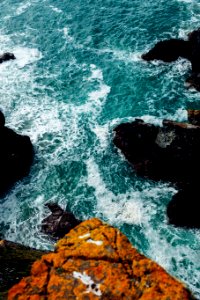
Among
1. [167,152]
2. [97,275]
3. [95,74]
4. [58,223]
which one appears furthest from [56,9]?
[97,275]

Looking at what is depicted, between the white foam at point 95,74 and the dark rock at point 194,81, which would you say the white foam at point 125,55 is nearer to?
the white foam at point 95,74

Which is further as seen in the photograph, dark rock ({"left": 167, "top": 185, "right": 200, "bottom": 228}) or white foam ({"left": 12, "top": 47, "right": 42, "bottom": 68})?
white foam ({"left": 12, "top": 47, "right": 42, "bottom": 68})

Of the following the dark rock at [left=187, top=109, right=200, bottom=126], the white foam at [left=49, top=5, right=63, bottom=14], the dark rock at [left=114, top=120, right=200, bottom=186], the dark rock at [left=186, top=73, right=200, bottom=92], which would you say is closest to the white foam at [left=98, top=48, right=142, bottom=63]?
the dark rock at [left=186, top=73, right=200, bottom=92]

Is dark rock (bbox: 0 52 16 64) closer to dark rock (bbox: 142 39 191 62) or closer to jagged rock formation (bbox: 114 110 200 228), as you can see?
dark rock (bbox: 142 39 191 62)

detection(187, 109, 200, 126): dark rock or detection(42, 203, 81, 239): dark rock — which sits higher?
detection(187, 109, 200, 126): dark rock

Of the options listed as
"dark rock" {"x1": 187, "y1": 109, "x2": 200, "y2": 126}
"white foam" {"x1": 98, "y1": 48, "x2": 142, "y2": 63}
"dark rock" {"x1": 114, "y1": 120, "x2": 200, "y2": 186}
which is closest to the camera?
"dark rock" {"x1": 114, "y1": 120, "x2": 200, "y2": 186}

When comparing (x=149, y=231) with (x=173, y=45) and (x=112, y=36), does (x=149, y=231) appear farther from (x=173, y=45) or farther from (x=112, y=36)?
(x=112, y=36)

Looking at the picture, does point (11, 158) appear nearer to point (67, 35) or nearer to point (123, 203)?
point (123, 203)
